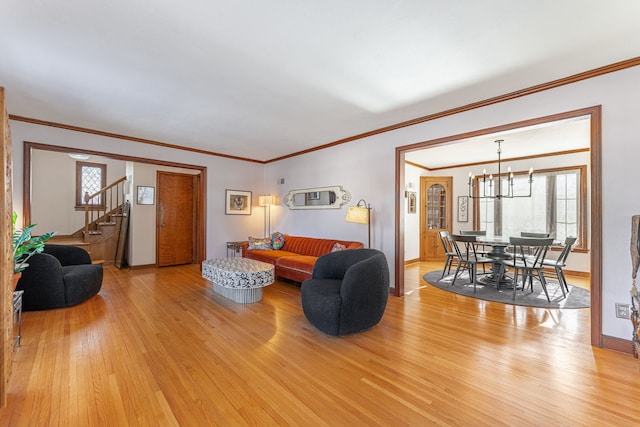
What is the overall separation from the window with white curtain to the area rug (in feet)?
5.11

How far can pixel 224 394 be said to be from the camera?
6.04 feet

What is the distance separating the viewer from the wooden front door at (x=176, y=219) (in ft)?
20.4

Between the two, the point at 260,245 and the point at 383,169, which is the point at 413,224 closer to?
the point at 383,169

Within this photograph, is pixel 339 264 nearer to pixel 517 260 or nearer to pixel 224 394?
pixel 224 394

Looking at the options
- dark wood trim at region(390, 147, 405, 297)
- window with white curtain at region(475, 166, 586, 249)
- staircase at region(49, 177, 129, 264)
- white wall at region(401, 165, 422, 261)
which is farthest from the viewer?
white wall at region(401, 165, 422, 261)

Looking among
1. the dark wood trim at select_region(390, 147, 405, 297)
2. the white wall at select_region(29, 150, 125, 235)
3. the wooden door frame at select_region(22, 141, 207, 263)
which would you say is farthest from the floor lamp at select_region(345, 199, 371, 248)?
the white wall at select_region(29, 150, 125, 235)

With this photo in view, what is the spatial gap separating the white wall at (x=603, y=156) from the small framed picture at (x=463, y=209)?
396 cm

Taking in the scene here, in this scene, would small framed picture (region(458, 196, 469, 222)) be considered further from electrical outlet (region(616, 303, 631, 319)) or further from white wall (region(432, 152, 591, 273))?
electrical outlet (region(616, 303, 631, 319))

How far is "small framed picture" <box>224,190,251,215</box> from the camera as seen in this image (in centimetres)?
625

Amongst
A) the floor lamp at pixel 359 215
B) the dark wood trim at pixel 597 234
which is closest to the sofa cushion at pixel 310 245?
the floor lamp at pixel 359 215

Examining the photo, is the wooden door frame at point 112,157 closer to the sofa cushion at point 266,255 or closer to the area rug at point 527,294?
the sofa cushion at point 266,255

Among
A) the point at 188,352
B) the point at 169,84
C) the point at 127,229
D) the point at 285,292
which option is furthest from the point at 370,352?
the point at 127,229

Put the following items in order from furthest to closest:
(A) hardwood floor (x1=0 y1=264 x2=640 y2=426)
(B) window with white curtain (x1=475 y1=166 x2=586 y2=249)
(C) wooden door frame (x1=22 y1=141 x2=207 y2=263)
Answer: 1. (B) window with white curtain (x1=475 y1=166 x2=586 y2=249)
2. (C) wooden door frame (x1=22 y1=141 x2=207 y2=263)
3. (A) hardwood floor (x1=0 y1=264 x2=640 y2=426)

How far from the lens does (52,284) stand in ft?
11.1
